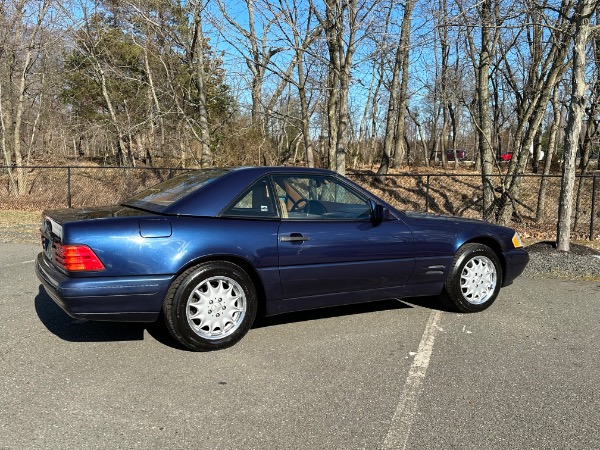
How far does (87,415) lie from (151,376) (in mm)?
596

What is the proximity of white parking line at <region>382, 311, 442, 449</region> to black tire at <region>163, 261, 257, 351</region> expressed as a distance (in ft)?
4.58

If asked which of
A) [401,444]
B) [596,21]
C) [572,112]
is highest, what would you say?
[596,21]

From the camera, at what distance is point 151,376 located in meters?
3.49

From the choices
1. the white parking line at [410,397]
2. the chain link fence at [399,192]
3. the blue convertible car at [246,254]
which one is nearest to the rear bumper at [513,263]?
the blue convertible car at [246,254]

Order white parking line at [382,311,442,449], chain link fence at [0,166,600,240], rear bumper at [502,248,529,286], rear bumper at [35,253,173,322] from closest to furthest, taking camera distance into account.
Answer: white parking line at [382,311,442,449] < rear bumper at [35,253,173,322] < rear bumper at [502,248,529,286] < chain link fence at [0,166,600,240]

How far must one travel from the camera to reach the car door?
4.17 m

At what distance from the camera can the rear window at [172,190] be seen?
4180mm

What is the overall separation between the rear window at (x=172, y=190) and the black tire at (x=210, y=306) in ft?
2.24

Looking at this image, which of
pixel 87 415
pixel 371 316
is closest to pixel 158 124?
pixel 371 316

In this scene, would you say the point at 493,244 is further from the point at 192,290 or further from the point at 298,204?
the point at 192,290

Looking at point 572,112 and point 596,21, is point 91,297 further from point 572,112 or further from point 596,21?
point 596,21

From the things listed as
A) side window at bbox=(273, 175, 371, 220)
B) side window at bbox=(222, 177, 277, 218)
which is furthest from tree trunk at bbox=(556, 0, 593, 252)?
side window at bbox=(222, 177, 277, 218)

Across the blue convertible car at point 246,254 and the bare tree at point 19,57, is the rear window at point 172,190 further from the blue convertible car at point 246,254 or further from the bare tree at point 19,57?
the bare tree at point 19,57

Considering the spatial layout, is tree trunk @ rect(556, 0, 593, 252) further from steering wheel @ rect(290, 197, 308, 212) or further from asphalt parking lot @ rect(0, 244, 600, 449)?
steering wheel @ rect(290, 197, 308, 212)
